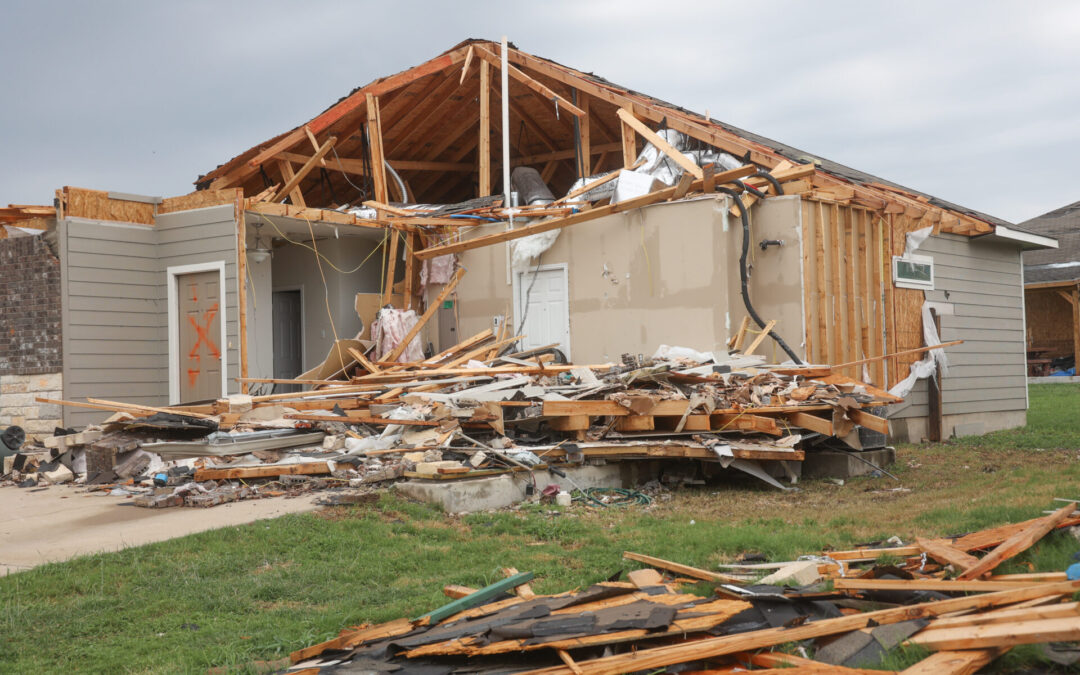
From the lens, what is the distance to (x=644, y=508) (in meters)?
9.43

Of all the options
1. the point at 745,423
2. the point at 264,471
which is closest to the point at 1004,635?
the point at 745,423

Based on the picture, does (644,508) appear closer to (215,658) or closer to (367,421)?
(367,421)

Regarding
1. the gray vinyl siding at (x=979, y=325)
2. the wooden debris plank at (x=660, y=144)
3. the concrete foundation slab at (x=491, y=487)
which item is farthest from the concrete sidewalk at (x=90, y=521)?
the gray vinyl siding at (x=979, y=325)

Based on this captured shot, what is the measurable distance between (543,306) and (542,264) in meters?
0.69

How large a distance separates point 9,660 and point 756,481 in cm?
790

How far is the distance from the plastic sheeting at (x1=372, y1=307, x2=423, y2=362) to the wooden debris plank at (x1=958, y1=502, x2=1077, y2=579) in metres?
11.7

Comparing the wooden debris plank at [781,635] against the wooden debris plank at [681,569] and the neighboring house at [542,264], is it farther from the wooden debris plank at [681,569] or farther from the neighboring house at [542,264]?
the neighboring house at [542,264]

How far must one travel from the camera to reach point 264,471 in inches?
394

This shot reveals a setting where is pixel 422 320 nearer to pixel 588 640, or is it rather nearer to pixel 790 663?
pixel 588 640

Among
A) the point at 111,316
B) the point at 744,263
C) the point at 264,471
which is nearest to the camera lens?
the point at 264,471

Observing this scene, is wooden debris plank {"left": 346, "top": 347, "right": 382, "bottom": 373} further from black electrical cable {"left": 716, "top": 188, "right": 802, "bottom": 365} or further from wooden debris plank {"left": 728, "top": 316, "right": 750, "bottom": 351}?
black electrical cable {"left": 716, "top": 188, "right": 802, "bottom": 365}

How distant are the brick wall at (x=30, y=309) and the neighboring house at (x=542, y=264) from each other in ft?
1.18

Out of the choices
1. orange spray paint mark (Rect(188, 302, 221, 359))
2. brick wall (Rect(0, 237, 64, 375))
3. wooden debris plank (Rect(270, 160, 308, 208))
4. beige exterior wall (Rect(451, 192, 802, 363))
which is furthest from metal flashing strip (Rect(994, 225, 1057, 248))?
brick wall (Rect(0, 237, 64, 375))

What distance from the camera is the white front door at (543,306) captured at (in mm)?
15656
